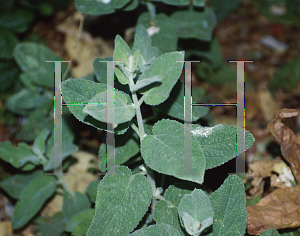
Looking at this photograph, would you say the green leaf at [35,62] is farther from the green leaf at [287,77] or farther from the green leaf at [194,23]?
the green leaf at [287,77]

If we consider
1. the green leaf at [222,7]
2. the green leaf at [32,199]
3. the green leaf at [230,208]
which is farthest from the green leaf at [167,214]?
the green leaf at [222,7]

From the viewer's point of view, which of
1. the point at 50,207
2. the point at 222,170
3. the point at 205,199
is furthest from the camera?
the point at 50,207

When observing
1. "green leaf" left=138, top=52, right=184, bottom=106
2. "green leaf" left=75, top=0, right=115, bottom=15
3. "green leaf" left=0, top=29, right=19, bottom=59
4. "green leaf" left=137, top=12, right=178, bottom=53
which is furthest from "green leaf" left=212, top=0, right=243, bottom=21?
"green leaf" left=138, top=52, right=184, bottom=106

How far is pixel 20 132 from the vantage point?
4.97 ft

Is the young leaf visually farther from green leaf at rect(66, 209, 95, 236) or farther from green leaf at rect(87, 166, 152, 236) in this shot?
green leaf at rect(66, 209, 95, 236)

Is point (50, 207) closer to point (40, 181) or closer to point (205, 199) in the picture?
point (40, 181)

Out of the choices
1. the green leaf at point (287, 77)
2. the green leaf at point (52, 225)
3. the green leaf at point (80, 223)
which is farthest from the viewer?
the green leaf at point (287, 77)

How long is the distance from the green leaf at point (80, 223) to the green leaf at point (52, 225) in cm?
10

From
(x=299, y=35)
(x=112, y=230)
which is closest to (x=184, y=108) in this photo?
(x=112, y=230)

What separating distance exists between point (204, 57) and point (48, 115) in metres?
0.96

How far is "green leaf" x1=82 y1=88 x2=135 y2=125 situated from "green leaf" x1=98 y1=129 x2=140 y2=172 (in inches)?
8.2

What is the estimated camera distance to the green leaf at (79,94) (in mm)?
818

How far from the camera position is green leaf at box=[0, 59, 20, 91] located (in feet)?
5.46

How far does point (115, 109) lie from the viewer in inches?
32.0
